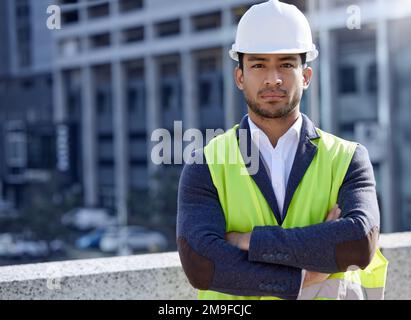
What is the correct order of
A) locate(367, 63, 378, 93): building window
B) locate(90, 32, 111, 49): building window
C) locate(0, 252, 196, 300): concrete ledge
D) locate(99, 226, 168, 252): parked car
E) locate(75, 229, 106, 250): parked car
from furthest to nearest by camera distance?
locate(90, 32, 111, 49): building window < locate(75, 229, 106, 250): parked car < locate(99, 226, 168, 252): parked car < locate(367, 63, 378, 93): building window < locate(0, 252, 196, 300): concrete ledge

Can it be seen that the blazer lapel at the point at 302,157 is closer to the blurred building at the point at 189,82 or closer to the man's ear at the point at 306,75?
the man's ear at the point at 306,75

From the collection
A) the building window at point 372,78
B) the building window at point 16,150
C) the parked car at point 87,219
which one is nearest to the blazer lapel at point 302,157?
the building window at point 372,78

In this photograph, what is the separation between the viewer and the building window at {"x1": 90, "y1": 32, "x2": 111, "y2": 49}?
5228cm

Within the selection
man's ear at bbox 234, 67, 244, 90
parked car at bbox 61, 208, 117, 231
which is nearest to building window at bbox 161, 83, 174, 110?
parked car at bbox 61, 208, 117, 231

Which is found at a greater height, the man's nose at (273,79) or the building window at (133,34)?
the building window at (133,34)

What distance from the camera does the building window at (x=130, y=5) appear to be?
4941 centimetres

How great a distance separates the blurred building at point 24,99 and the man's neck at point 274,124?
172ft

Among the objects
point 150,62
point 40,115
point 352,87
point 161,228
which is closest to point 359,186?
point 352,87

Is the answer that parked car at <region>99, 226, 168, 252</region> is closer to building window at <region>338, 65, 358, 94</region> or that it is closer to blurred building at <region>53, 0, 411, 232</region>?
blurred building at <region>53, 0, 411, 232</region>

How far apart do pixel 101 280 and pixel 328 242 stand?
1378mm

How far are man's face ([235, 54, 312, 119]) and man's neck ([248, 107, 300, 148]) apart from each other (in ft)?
0.08

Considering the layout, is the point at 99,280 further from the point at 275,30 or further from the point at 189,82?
the point at 189,82

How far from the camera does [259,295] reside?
2016 mm
